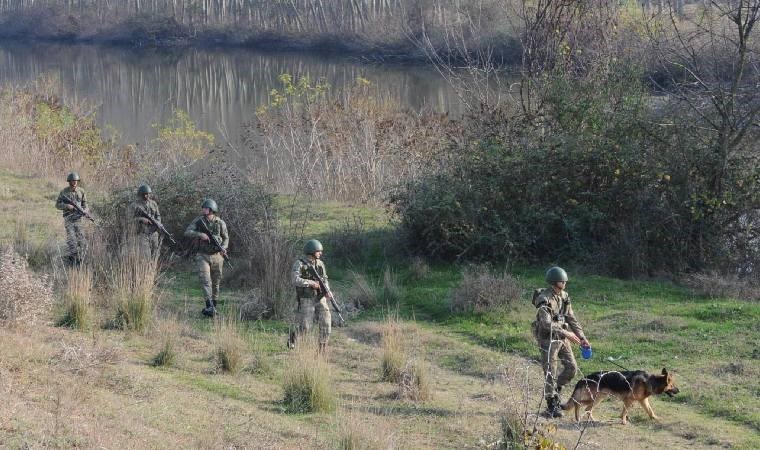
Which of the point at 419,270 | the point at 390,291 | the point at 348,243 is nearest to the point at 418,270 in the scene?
the point at 419,270

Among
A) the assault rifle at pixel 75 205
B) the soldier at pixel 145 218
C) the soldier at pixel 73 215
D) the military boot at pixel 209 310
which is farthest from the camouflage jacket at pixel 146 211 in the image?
the military boot at pixel 209 310

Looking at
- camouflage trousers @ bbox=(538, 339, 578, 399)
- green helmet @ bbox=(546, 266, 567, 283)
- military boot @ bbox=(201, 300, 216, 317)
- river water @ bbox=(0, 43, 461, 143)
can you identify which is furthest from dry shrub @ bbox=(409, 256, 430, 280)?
river water @ bbox=(0, 43, 461, 143)

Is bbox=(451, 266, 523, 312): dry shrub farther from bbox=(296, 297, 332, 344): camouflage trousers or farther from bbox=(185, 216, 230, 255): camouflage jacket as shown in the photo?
bbox=(185, 216, 230, 255): camouflage jacket

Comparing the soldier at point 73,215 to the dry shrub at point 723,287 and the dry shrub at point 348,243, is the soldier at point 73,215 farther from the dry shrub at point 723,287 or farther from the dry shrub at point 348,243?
the dry shrub at point 723,287

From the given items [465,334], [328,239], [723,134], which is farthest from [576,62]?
[465,334]

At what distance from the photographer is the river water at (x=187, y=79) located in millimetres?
36969

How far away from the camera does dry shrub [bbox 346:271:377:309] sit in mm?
14516

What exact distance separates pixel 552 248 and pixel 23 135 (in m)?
17.2

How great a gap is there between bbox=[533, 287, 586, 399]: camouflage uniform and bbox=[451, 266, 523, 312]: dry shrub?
3.83 metres

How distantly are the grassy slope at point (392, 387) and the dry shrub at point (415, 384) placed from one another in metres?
0.14

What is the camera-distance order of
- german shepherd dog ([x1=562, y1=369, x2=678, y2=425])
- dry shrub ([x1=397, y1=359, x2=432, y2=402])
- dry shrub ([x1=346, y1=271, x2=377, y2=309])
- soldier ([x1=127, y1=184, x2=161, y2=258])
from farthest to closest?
soldier ([x1=127, y1=184, x2=161, y2=258]), dry shrub ([x1=346, y1=271, x2=377, y2=309]), dry shrub ([x1=397, y1=359, x2=432, y2=402]), german shepherd dog ([x1=562, y1=369, x2=678, y2=425])

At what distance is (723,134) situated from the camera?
15836 millimetres

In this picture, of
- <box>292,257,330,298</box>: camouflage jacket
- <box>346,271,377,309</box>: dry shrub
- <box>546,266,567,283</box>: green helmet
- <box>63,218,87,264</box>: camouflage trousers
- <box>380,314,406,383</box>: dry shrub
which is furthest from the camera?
<box>63,218,87,264</box>: camouflage trousers

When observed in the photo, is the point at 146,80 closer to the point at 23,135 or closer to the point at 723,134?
the point at 23,135
